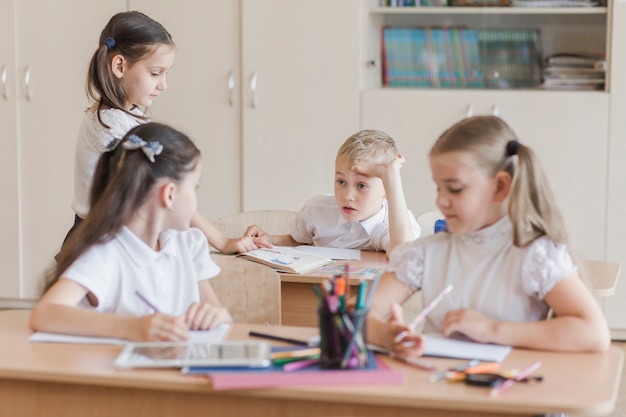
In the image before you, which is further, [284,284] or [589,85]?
[589,85]

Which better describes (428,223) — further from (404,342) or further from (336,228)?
(404,342)

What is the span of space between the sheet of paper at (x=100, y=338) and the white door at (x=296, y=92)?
2513mm

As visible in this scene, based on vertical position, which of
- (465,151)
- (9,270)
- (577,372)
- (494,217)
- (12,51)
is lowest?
(9,270)

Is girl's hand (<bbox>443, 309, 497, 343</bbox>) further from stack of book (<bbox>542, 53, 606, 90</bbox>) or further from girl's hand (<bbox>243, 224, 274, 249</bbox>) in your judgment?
stack of book (<bbox>542, 53, 606, 90</bbox>)

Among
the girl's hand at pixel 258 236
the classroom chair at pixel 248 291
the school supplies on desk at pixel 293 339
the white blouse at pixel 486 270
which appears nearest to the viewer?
the school supplies on desk at pixel 293 339

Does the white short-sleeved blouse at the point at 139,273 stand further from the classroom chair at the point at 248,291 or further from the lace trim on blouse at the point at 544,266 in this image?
the lace trim on blouse at the point at 544,266

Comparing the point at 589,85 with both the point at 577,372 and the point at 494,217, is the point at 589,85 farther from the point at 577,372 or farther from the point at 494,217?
the point at 577,372

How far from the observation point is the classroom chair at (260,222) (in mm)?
3455

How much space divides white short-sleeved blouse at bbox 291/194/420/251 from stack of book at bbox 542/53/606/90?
1439 millimetres

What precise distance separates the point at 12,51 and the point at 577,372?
360cm

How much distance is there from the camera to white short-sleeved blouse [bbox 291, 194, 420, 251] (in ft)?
10.3

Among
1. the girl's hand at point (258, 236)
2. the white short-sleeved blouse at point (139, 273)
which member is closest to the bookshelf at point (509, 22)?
the girl's hand at point (258, 236)

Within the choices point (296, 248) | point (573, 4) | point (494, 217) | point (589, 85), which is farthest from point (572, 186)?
point (494, 217)

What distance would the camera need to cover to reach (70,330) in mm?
1900
